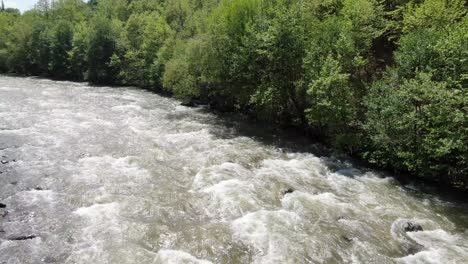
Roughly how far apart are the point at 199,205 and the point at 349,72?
1502cm

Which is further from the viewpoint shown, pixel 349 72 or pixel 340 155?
pixel 349 72

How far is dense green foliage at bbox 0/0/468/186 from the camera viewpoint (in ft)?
63.2

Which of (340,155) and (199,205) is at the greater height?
(340,155)

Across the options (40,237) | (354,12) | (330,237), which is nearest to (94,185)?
(40,237)

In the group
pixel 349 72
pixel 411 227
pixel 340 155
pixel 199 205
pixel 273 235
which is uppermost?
pixel 349 72

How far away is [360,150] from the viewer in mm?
23328

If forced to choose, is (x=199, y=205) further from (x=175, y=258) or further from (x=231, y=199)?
(x=175, y=258)

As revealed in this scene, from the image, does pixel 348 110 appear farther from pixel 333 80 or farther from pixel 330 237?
pixel 330 237

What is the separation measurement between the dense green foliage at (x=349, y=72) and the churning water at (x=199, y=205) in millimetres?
2459

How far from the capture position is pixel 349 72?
25.7m

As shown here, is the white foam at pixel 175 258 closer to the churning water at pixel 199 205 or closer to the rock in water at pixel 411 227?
the churning water at pixel 199 205

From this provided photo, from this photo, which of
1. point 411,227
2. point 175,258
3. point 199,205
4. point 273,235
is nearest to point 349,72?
point 411,227

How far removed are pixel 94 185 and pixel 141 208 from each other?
11.0 ft

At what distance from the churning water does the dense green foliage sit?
2459 mm
